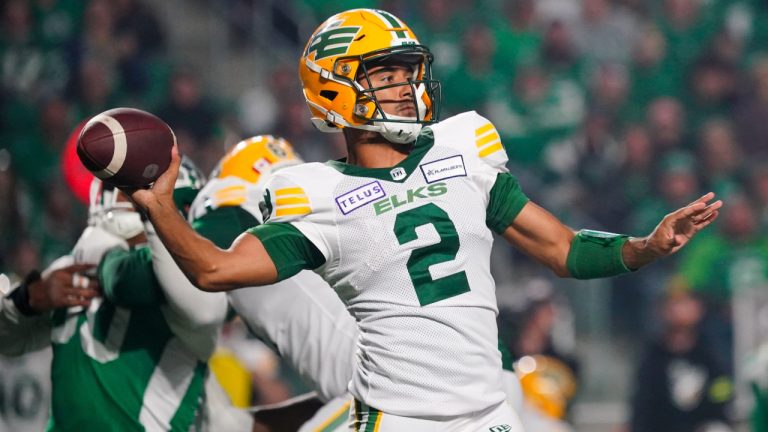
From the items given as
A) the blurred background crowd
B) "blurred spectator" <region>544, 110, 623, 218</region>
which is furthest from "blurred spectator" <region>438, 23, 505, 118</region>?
"blurred spectator" <region>544, 110, 623, 218</region>

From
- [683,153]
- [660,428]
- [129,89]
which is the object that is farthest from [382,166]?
[129,89]

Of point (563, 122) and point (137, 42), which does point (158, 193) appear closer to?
point (563, 122)

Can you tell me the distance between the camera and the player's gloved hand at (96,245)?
4.19 m

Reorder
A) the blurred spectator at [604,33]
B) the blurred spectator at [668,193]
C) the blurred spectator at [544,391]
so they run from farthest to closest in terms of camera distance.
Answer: the blurred spectator at [604,33], the blurred spectator at [668,193], the blurred spectator at [544,391]

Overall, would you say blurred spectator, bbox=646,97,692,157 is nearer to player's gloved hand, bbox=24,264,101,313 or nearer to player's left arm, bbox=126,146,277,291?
player's gloved hand, bbox=24,264,101,313

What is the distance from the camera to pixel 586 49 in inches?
401

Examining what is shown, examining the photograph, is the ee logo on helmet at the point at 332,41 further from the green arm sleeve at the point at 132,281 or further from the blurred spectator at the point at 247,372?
the blurred spectator at the point at 247,372

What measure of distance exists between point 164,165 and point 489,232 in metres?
0.97

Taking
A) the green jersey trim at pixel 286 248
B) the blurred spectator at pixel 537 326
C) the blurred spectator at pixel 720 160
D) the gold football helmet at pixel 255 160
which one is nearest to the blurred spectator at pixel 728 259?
the blurred spectator at pixel 720 160

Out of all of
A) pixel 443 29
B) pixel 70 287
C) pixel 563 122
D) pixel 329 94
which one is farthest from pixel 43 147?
pixel 329 94

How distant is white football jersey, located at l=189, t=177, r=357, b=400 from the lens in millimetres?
4242

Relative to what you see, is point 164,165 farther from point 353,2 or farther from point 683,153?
point 353,2

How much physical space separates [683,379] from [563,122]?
3.08m

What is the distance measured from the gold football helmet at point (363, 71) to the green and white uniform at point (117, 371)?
1.02 metres
